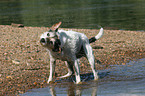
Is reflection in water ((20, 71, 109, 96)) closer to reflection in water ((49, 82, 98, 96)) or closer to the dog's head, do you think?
reflection in water ((49, 82, 98, 96))

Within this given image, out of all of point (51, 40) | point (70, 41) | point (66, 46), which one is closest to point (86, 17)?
point (70, 41)

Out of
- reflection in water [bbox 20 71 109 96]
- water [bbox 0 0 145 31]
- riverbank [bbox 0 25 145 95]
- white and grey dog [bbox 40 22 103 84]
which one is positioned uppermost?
white and grey dog [bbox 40 22 103 84]

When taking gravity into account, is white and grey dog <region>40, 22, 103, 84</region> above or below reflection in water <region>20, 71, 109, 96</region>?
above

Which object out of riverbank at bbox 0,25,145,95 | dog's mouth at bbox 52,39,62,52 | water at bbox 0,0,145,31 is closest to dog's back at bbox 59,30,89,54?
dog's mouth at bbox 52,39,62,52

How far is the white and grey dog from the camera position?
7.47 metres

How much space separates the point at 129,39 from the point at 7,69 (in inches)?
331

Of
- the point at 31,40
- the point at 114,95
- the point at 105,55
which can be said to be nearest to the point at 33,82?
the point at 114,95

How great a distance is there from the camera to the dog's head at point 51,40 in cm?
730

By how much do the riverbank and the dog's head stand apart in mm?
1665

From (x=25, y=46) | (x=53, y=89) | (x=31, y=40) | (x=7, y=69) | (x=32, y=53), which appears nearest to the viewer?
(x=53, y=89)

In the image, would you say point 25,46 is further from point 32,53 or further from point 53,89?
point 53,89

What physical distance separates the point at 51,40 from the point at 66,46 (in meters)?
0.94

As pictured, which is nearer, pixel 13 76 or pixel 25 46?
pixel 13 76

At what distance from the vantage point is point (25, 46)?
13.7m
